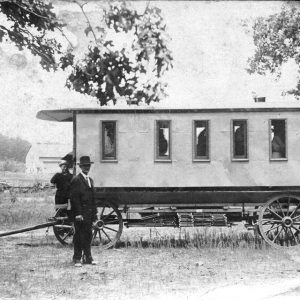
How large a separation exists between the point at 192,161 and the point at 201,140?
51cm

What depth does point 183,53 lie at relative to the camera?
11805 millimetres

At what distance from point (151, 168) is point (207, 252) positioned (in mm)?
2112

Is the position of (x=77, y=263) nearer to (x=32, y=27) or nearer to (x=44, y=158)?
(x=32, y=27)

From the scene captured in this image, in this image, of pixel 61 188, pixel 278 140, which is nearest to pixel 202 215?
pixel 278 140

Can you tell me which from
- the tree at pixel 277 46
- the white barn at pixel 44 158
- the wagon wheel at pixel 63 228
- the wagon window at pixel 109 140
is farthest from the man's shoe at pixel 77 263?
the white barn at pixel 44 158

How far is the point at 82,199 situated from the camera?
978 centimetres

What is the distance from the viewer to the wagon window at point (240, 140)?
37.8ft

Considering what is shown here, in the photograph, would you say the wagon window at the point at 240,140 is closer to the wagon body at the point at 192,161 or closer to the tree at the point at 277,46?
the wagon body at the point at 192,161

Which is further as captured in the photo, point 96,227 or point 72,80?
point 96,227

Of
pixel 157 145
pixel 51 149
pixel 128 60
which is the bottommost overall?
pixel 157 145

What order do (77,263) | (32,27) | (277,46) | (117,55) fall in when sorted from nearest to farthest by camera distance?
(117,55) → (77,263) → (32,27) → (277,46)

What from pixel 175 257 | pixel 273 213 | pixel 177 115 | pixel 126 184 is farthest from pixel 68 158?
pixel 273 213

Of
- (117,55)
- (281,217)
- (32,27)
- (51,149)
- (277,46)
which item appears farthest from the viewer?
(51,149)

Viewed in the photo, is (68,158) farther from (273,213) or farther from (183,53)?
(273,213)
